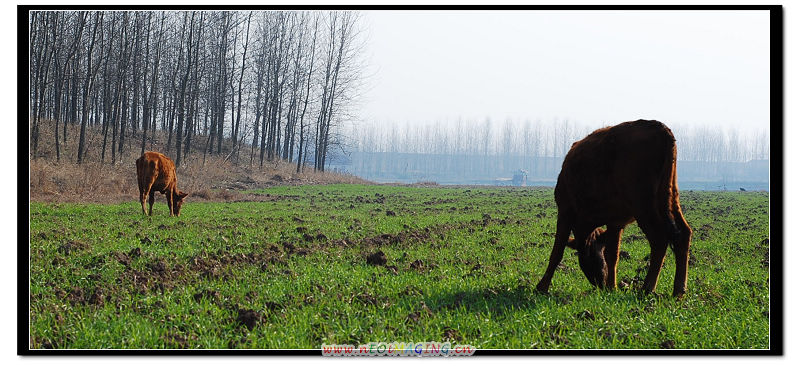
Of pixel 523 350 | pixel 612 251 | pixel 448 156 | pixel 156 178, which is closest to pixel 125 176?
pixel 156 178

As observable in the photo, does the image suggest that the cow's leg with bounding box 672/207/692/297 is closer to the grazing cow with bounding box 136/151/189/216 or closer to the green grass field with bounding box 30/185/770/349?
the green grass field with bounding box 30/185/770/349

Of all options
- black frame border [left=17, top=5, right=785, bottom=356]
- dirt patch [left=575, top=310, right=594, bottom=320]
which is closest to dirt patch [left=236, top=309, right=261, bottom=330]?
black frame border [left=17, top=5, right=785, bottom=356]

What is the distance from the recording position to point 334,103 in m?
41.7

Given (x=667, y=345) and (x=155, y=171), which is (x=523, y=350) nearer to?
(x=667, y=345)

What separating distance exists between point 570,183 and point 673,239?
113cm

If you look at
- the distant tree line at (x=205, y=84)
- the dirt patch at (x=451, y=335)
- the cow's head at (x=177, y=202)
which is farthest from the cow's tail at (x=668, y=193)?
the distant tree line at (x=205, y=84)

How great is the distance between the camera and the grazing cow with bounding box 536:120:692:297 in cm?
490

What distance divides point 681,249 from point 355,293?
3.05m

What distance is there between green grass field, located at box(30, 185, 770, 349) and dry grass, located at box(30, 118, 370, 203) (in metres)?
4.77

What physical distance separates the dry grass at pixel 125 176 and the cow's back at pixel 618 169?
9759mm

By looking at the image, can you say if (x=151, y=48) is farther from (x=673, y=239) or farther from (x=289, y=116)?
(x=673, y=239)

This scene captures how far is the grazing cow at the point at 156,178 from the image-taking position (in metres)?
12.9

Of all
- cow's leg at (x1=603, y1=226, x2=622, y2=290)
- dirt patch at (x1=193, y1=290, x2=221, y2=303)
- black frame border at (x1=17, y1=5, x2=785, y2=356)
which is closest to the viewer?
black frame border at (x1=17, y1=5, x2=785, y2=356)

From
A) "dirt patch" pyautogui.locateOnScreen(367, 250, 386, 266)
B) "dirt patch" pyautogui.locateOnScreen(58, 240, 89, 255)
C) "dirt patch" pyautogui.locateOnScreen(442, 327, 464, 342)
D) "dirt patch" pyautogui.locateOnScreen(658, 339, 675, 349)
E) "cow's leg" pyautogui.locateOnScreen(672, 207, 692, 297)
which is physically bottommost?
"dirt patch" pyautogui.locateOnScreen(658, 339, 675, 349)
